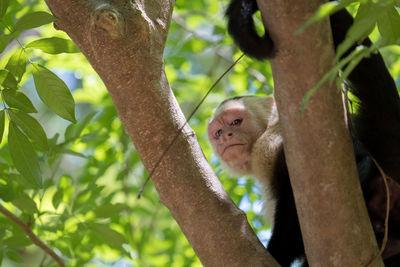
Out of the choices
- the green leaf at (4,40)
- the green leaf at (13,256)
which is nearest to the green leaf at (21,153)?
the green leaf at (4,40)

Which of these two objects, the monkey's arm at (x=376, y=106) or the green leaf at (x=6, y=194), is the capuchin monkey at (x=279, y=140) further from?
the green leaf at (x=6, y=194)

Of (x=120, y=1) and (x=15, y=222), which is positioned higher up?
(x=120, y=1)

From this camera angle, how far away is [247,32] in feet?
5.98

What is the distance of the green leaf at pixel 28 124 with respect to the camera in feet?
6.64

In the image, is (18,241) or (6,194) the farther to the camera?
(18,241)

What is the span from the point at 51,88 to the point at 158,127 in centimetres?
44

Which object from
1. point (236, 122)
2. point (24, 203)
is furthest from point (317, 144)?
point (236, 122)

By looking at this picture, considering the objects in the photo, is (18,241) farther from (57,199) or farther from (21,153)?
(21,153)

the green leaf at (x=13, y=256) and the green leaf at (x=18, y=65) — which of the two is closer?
the green leaf at (x=18, y=65)

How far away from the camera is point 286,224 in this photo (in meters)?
2.74

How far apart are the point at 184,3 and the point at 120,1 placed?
2.60 m

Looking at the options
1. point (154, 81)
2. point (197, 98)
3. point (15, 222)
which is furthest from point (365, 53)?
point (197, 98)

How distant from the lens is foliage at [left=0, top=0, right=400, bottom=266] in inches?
80.7

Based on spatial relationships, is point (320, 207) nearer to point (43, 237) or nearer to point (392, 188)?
point (392, 188)
